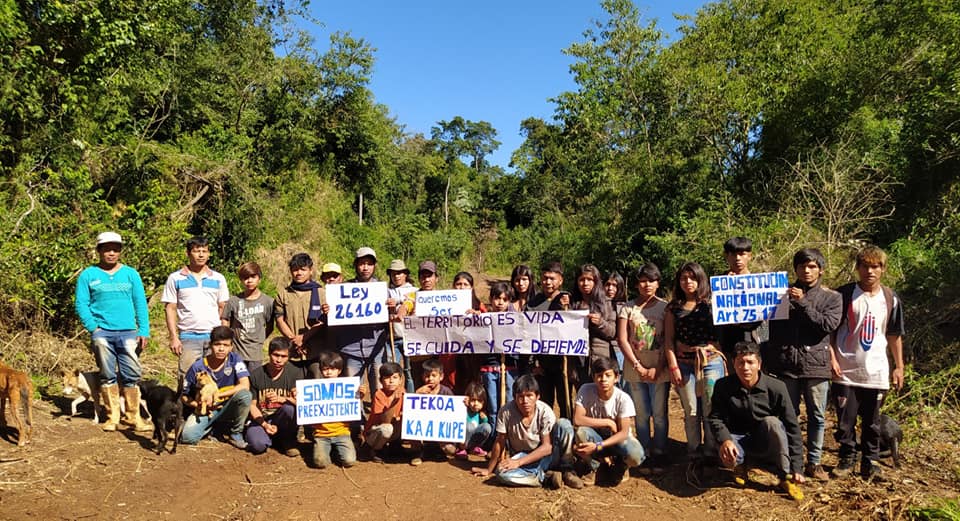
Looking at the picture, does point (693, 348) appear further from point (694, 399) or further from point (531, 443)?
point (531, 443)

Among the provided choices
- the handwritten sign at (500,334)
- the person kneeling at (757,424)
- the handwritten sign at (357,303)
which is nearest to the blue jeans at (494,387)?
the handwritten sign at (500,334)

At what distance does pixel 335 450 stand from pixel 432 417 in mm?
1064

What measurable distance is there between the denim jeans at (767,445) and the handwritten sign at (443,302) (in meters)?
3.18

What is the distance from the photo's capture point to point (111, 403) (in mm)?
6320

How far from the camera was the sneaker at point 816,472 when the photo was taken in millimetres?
5172

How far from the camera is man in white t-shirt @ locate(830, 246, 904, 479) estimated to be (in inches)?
199

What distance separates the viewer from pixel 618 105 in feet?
68.6

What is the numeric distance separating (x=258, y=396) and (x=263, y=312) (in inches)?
35.2

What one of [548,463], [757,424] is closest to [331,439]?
[548,463]

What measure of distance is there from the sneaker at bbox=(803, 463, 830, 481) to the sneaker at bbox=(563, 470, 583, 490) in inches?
78.4

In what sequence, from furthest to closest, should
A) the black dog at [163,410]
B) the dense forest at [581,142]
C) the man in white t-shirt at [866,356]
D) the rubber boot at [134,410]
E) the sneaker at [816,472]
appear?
the dense forest at [581,142], the rubber boot at [134,410], the black dog at [163,410], the sneaker at [816,472], the man in white t-shirt at [866,356]

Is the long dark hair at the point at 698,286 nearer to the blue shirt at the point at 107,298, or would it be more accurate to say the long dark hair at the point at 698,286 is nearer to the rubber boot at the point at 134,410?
the blue shirt at the point at 107,298

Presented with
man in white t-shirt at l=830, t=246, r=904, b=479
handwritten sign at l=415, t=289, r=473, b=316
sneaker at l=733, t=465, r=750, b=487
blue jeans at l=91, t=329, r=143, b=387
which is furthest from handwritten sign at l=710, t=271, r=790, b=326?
blue jeans at l=91, t=329, r=143, b=387

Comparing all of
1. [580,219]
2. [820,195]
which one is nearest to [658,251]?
[820,195]
